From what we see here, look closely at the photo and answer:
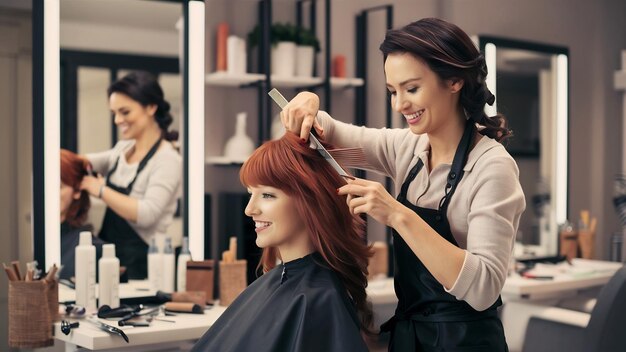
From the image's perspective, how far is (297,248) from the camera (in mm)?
1810

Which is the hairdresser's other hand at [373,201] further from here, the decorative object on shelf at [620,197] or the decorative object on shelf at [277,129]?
the decorative object on shelf at [620,197]

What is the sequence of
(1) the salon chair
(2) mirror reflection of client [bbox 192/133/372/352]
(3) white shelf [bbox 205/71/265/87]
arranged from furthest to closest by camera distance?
(3) white shelf [bbox 205/71/265/87]
(1) the salon chair
(2) mirror reflection of client [bbox 192/133/372/352]

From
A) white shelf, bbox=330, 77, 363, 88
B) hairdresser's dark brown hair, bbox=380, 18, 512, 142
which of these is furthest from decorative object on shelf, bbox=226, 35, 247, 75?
hairdresser's dark brown hair, bbox=380, 18, 512, 142

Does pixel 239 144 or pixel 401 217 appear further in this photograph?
pixel 239 144

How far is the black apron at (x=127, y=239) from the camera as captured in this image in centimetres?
283

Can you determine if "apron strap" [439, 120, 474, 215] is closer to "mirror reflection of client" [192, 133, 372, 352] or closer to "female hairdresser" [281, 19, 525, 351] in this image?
"female hairdresser" [281, 19, 525, 351]

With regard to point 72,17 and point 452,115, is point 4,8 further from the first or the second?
point 452,115

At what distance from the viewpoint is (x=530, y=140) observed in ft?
13.9

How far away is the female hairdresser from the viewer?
1.46 metres

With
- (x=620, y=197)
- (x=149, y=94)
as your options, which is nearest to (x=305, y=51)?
(x=149, y=94)

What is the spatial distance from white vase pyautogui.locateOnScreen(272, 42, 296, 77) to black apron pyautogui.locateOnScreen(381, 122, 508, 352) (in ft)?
5.73

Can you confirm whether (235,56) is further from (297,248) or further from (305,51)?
(297,248)

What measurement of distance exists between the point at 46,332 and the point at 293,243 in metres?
1.11

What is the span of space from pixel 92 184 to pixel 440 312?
1.64 m
